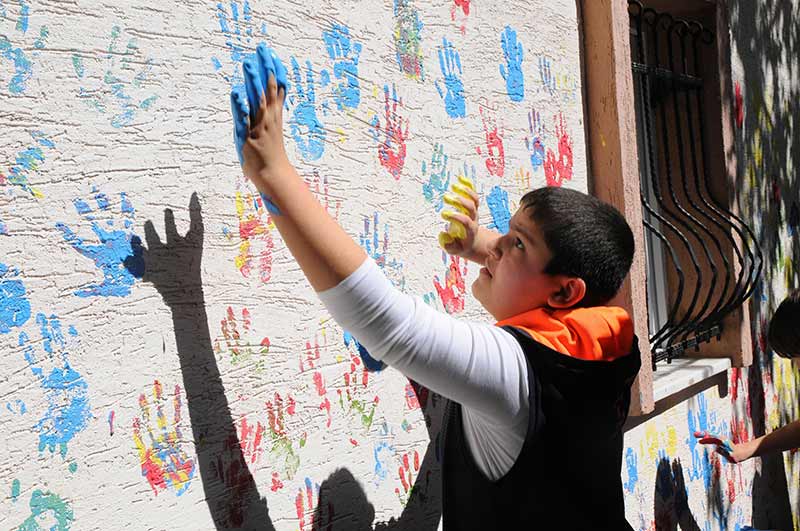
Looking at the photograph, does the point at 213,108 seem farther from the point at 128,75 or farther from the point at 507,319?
the point at 507,319

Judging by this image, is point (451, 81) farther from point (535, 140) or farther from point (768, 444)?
point (768, 444)

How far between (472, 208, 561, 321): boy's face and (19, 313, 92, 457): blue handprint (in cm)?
81

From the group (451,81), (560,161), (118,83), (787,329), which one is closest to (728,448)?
(787,329)

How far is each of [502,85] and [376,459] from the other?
48.3 inches

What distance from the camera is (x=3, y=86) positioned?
145 centimetres

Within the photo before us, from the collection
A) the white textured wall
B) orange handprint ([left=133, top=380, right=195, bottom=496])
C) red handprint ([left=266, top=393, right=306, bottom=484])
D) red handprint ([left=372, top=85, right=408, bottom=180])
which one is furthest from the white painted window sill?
orange handprint ([left=133, top=380, right=195, bottom=496])

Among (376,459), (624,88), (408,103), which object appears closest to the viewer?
(376,459)

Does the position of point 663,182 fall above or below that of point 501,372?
above

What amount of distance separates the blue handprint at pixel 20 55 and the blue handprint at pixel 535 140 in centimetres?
168

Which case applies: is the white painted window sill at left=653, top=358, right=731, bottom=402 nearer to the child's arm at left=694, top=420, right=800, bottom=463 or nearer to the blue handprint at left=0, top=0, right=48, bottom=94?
the child's arm at left=694, top=420, right=800, bottom=463

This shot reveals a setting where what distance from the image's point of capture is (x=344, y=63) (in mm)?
2141

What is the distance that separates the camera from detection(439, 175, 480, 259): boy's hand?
2062mm

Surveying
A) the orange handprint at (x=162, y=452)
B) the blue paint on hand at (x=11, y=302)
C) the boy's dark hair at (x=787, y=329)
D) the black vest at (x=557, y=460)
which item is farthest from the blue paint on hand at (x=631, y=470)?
the blue paint on hand at (x=11, y=302)

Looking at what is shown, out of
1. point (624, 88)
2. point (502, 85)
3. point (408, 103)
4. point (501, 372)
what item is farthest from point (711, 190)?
point (501, 372)
